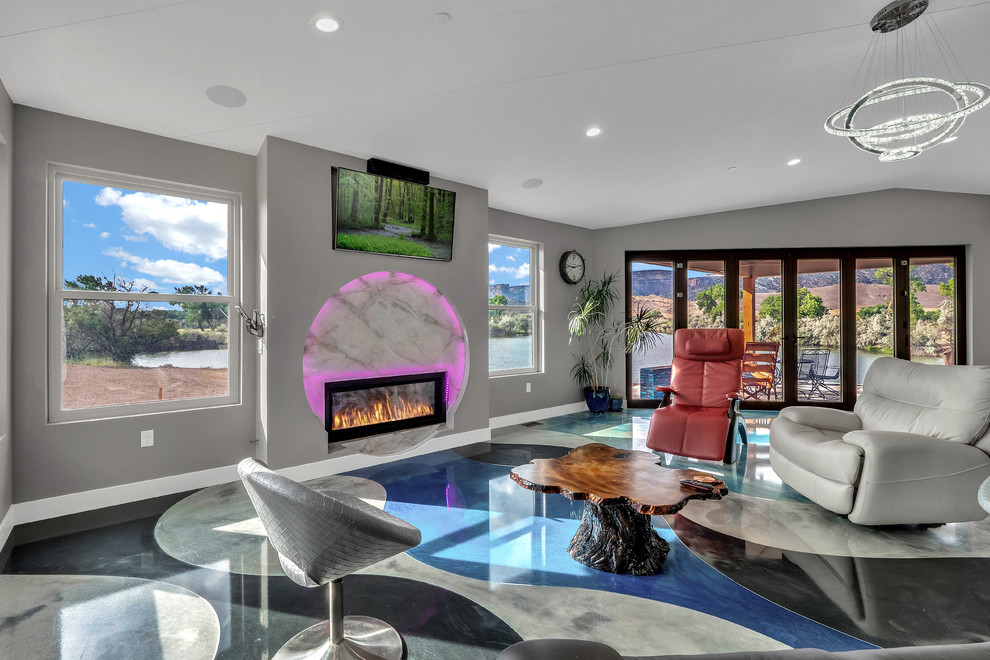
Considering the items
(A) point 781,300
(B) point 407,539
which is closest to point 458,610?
(B) point 407,539

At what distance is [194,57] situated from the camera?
269cm

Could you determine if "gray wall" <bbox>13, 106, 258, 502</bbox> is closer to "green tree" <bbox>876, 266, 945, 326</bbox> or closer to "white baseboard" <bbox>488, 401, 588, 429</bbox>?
"white baseboard" <bbox>488, 401, 588, 429</bbox>

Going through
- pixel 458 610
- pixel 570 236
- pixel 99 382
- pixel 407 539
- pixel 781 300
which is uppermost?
→ pixel 570 236

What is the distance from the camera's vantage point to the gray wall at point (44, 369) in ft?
10.0

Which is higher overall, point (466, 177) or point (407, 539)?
point (466, 177)

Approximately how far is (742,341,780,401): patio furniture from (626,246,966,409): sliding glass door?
0.01m

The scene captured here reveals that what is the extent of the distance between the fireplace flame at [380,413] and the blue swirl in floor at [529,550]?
443 mm

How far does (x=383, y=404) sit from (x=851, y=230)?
6.31m

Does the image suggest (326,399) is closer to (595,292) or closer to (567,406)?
(567,406)

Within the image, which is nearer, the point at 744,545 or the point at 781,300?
the point at 744,545

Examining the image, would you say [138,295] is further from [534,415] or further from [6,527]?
[534,415]

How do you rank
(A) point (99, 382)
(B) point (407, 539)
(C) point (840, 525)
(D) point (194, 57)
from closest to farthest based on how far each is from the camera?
(B) point (407, 539), (D) point (194, 57), (C) point (840, 525), (A) point (99, 382)

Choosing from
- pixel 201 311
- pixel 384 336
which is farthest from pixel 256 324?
pixel 384 336

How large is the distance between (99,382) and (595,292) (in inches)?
210
